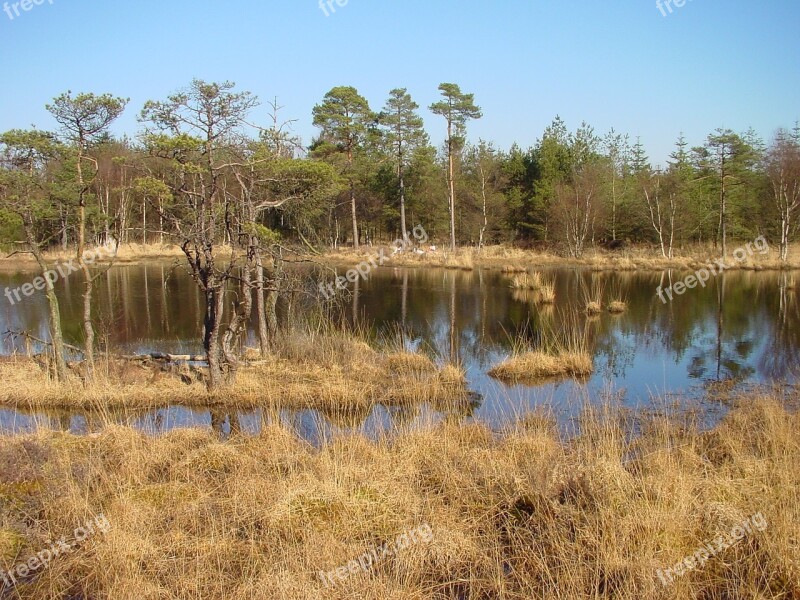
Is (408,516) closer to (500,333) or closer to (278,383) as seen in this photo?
(278,383)

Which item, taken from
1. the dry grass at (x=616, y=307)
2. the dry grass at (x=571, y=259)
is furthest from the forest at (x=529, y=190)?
the dry grass at (x=616, y=307)

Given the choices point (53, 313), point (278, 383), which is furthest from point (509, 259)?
point (53, 313)

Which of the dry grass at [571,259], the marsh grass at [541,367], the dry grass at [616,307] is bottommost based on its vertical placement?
the marsh grass at [541,367]

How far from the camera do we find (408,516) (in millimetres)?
4629

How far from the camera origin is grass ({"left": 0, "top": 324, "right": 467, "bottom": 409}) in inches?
356

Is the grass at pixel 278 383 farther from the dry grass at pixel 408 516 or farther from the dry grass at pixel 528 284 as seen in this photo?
the dry grass at pixel 528 284

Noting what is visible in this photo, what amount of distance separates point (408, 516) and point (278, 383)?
214 inches

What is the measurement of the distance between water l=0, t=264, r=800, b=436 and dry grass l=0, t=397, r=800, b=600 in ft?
3.85

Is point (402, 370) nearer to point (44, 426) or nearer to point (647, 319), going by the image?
point (44, 426)

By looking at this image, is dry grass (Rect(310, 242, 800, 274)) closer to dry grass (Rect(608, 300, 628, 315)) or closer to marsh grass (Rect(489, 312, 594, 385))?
dry grass (Rect(608, 300, 628, 315))

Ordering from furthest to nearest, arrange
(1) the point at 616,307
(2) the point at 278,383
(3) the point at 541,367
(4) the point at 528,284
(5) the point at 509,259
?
(5) the point at 509,259, (4) the point at 528,284, (1) the point at 616,307, (3) the point at 541,367, (2) the point at 278,383

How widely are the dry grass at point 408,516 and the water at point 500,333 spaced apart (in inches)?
46.2

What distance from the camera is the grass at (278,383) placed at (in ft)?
29.7

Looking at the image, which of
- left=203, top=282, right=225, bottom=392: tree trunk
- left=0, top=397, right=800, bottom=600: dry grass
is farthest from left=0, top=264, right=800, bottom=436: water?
left=0, top=397, right=800, bottom=600: dry grass
